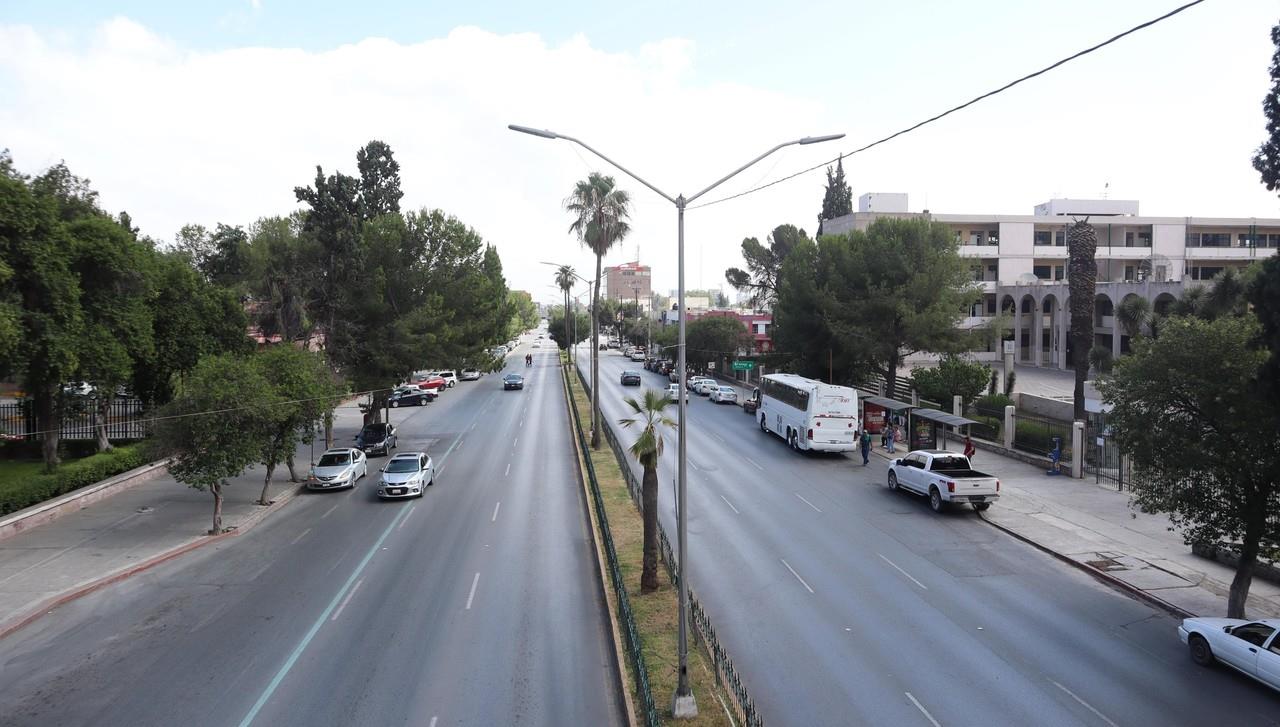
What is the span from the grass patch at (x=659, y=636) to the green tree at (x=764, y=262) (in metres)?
63.1

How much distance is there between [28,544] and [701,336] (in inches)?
2409

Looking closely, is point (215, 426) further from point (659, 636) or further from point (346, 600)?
point (659, 636)

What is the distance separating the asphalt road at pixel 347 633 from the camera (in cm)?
1179

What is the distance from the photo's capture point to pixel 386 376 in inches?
1513

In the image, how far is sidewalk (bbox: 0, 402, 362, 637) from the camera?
17.5 metres

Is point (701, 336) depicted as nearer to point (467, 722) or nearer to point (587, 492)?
point (587, 492)

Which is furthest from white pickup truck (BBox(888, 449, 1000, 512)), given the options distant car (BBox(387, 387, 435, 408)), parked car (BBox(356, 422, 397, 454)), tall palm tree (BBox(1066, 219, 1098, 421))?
distant car (BBox(387, 387, 435, 408))

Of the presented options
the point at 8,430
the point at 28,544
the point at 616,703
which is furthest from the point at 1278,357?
the point at 8,430

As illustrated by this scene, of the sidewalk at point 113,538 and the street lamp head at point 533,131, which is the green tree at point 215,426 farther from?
the street lamp head at point 533,131

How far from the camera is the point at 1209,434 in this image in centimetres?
1473

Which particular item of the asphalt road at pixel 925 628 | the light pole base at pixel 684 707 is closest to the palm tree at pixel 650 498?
the asphalt road at pixel 925 628

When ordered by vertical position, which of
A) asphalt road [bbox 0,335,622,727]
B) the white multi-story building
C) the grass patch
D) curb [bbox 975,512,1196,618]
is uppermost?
the white multi-story building

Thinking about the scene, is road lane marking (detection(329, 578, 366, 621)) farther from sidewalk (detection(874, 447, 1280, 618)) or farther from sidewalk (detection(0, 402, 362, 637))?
sidewalk (detection(874, 447, 1280, 618))

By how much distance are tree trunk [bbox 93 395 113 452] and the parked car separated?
9.58 m
